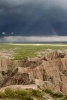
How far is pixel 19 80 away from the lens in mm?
63938

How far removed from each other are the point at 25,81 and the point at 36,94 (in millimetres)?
27757

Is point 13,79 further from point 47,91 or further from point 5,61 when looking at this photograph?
point 5,61

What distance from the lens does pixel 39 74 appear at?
7619cm

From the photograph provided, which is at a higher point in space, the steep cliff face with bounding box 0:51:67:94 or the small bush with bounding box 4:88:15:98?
the steep cliff face with bounding box 0:51:67:94

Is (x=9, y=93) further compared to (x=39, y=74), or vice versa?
(x=39, y=74)

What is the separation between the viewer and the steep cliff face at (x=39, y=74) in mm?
61500

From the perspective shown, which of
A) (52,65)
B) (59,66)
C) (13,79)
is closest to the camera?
(13,79)

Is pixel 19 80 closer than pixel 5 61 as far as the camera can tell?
Yes

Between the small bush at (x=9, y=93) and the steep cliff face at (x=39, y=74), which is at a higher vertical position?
the steep cliff face at (x=39, y=74)

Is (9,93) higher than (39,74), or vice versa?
(39,74)

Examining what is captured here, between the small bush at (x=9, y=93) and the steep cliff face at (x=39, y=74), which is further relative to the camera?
the steep cliff face at (x=39, y=74)

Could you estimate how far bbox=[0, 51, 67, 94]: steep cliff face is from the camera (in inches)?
2421

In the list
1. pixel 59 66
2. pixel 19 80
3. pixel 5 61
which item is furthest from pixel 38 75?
pixel 5 61

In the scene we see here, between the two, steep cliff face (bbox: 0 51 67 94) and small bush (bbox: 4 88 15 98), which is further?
steep cliff face (bbox: 0 51 67 94)
